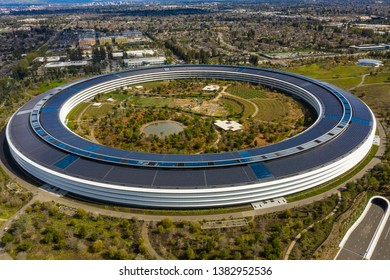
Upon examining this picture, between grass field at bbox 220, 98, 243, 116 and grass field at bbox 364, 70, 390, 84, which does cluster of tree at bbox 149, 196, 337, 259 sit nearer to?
grass field at bbox 220, 98, 243, 116

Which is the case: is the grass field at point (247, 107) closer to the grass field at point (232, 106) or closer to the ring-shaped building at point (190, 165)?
the grass field at point (232, 106)

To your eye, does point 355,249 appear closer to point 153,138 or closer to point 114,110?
point 153,138

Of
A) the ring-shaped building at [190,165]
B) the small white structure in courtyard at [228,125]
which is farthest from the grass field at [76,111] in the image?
the small white structure in courtyard at [228,125]

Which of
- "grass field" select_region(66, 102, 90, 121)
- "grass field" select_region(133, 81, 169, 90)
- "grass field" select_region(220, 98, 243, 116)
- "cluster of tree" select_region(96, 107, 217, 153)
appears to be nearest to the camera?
"cluster of tree" select_region(96, 107, 217, 153)

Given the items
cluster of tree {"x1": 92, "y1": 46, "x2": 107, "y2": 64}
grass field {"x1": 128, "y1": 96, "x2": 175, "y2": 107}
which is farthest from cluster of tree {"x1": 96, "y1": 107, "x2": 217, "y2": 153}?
cluster of tree {"x1": 92, "y1": 46, "x2": 107, "y2": 64}

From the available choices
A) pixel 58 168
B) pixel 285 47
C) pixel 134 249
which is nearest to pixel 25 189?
pixel 58 168

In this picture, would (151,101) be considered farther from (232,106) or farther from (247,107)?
(247,107)

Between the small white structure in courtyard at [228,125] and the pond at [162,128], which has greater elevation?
the small white structure in courtyard at [228,125]
